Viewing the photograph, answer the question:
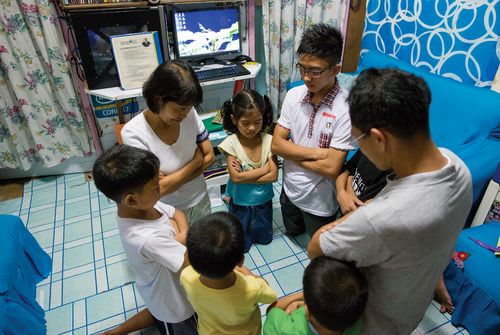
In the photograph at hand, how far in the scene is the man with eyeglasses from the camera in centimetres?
153

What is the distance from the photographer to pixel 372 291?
3.16ft

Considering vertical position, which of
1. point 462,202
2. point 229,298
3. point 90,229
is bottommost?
point 90,229

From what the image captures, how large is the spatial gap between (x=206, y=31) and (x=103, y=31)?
84cm

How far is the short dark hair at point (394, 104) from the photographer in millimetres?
734

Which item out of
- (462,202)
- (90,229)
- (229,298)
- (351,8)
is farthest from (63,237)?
(351,8)

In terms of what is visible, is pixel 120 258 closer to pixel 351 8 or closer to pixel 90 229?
pixel 90 229

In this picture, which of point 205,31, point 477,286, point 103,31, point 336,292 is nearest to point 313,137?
point 336,292

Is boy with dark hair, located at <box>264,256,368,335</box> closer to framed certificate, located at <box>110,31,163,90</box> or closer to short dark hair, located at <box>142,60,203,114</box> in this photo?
short dark hair, located at <box>142,60,203,114</box>

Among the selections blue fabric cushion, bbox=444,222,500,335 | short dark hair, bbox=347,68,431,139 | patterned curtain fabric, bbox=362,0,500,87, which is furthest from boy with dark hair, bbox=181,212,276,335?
patterned curtain fabric, bbox=362,0,500,87

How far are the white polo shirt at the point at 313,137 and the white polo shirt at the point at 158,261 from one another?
81cm

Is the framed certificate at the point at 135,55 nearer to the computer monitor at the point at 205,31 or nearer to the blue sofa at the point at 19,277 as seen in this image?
the computer monitor at the point at 205,31

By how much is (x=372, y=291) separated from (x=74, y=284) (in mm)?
1838

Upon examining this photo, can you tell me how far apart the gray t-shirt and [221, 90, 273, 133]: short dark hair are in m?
1.02

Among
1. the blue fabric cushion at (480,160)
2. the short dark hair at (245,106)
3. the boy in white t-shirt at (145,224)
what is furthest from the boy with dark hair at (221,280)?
the blue fabric cushion at (480,160)
